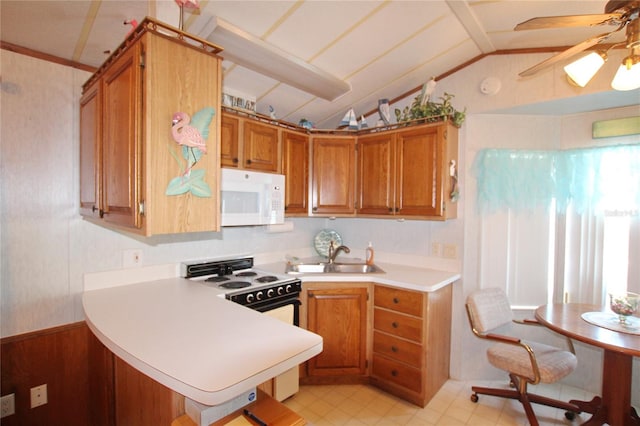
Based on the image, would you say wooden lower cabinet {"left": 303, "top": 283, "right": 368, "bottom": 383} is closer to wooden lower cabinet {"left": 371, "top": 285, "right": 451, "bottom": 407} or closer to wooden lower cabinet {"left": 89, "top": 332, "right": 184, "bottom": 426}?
wooden lower cabinet {"left": 371, "top": 285, "right": 451, "bottom": 407}

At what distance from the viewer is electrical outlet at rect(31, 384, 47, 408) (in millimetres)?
1763

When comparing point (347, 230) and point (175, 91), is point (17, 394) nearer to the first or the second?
point (175, 91)

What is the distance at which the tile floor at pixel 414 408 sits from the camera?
2.14 m

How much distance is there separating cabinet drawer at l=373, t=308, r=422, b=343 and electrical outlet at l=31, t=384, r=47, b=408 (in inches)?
86.6

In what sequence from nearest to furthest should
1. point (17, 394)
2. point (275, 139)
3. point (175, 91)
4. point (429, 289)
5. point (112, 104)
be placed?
1. point (175, 91)
2. point (112, 104)
3. point (17, 394)
4. point (429, 289)
5. point (275, 139)

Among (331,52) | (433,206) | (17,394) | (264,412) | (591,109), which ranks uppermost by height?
(331,52)

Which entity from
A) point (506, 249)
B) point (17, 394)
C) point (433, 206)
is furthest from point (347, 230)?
point (17, 394)

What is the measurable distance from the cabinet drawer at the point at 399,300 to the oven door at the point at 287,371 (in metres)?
0.66

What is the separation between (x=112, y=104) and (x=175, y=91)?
1.30 ft

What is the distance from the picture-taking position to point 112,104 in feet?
4.75

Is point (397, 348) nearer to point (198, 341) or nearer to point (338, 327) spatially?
point (338, 327)

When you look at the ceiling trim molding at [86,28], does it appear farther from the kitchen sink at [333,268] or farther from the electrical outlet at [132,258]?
the kitchen sink at [333,268]

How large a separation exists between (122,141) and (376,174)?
1.99 meters

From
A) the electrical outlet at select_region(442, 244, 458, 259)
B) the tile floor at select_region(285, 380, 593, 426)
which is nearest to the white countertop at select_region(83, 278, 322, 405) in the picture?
the tile floor at select_region(285, 380, 593, 426)
